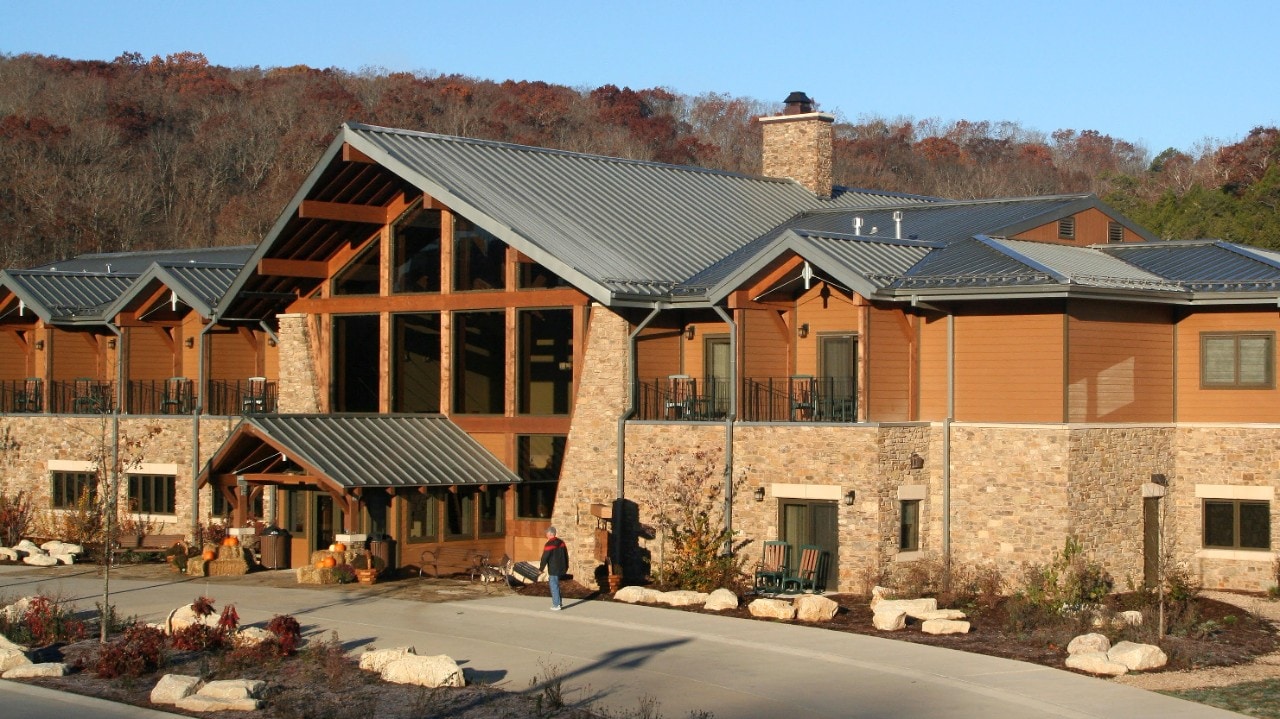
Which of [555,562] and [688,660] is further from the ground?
[555,562]

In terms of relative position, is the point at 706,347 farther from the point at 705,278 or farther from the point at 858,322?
the point at 858,322

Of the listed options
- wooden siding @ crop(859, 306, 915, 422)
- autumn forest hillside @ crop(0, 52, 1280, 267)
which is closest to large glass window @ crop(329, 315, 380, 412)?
wooden siding @ crop(859, 306, 915, 422)

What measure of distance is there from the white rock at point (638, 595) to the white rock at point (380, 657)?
6214 millimetres

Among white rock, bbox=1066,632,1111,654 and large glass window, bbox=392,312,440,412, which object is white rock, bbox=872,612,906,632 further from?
large glass window, bbox=392,312,440,412

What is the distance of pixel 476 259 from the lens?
3020cm

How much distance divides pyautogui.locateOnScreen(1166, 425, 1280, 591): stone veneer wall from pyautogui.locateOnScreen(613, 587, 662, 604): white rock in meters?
9.33

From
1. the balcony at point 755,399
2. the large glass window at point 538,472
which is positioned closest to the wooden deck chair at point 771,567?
the balcony at point 755,399

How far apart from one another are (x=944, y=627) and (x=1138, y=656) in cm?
305

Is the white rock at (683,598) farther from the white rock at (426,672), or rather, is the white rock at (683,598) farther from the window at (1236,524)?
the window at (1236,524)

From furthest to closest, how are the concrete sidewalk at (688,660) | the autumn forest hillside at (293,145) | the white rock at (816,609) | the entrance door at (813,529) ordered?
the autumn forest hillside at (293,145) → the entrance door at (813,529) → the white rock at (816,609) → the concrete sidewalk at (688,660)

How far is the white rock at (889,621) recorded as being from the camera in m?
22.2

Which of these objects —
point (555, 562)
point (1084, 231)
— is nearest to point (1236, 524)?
point (1084, 231)

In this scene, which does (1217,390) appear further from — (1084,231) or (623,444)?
(623,444)

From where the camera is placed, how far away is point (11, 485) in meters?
36.7
